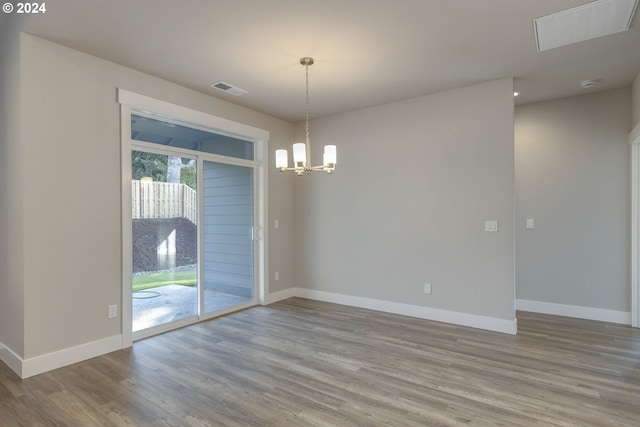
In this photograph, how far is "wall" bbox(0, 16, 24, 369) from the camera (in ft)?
9.32

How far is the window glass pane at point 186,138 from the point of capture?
12.1 ft

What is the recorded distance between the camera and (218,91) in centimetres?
414

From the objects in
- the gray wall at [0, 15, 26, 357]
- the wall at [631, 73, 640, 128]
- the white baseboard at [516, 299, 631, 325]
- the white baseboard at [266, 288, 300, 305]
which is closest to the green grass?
the gray wall at [0, 15, 26, 357]

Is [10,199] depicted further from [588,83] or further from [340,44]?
[588,83]

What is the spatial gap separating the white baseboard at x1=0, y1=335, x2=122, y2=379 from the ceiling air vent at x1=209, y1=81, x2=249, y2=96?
2.85 metres

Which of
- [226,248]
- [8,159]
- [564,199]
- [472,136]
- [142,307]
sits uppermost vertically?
[472,136]

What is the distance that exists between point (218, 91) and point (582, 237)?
489 cm

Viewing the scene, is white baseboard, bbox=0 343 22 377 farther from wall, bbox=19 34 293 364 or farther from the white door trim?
the white door trim

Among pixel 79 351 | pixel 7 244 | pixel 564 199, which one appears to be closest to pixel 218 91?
pixel 7 244

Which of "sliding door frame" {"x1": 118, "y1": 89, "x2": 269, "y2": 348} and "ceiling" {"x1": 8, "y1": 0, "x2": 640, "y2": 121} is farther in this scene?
"sliding door frame" {"x1": 118, "y1": 89, "x2": 269, "y2": 348}

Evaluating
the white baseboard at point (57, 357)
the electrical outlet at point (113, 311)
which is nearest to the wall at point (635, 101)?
the electrical outlet at point (113, 311)

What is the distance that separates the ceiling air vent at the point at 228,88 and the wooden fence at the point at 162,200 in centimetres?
123

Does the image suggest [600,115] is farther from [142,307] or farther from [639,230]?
[142,307]

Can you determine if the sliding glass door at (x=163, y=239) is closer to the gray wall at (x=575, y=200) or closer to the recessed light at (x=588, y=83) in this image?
the gray wall at (x=575, y=200)
